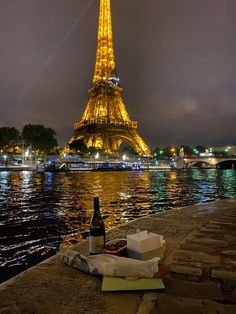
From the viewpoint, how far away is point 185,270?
3.58 meters

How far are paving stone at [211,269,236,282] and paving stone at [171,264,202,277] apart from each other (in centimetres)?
17

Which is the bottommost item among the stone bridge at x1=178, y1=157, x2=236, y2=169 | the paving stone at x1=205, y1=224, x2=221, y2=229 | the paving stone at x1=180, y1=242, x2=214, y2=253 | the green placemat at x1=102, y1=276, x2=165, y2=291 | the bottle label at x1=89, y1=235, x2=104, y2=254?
the paving stone at x1=180, y1=242, x2=214, y2=253

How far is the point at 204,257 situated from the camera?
13.4 feet

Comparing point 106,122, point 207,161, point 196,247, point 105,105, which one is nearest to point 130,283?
point 196,247

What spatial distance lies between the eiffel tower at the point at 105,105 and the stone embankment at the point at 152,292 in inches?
3768

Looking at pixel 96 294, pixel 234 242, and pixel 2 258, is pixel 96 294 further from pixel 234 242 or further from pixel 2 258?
pixel 2 258

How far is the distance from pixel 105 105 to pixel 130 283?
4109 inches

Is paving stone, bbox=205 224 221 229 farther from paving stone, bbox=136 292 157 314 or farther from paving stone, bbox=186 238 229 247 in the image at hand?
paving stone, bbox=136 292 157 314

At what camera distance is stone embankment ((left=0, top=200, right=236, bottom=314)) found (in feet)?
8.42

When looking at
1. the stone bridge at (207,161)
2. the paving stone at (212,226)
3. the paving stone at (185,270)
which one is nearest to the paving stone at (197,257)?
the paving stone at (185,270)

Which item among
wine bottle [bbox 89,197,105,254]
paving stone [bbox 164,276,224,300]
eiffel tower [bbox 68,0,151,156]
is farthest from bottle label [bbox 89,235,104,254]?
eiffel tower [bbox 68,0,151,156]

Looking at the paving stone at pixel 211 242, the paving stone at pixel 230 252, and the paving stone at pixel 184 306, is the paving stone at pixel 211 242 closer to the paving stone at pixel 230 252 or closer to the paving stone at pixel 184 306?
the paving stone at pixel 230 252

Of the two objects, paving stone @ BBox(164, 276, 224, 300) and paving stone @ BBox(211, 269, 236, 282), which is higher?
paving stone @ BBox(164, 276, 224, 300)

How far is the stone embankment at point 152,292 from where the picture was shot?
2.57 meters
